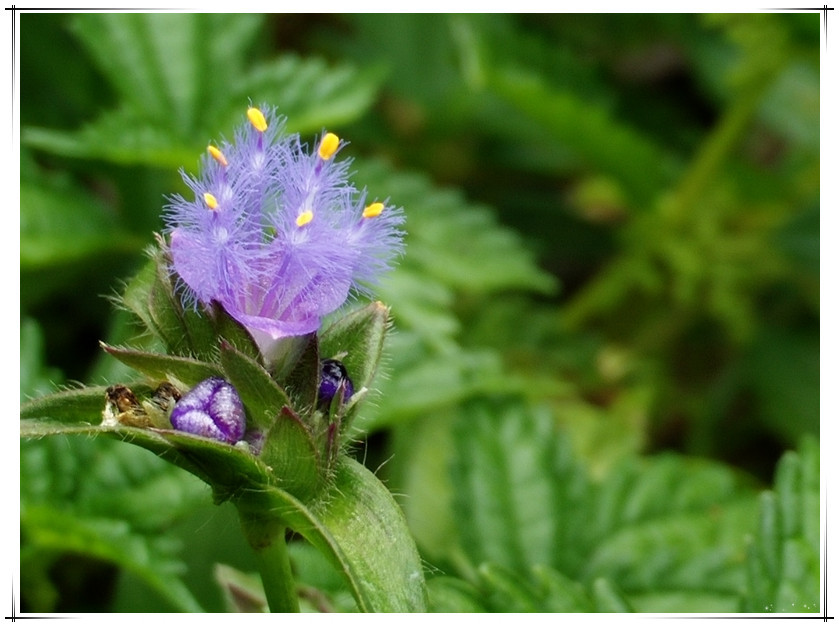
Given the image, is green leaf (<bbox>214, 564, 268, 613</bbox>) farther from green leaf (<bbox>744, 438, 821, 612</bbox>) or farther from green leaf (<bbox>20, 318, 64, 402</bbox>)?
green leaf (<bbox>744, 438, 821, 612</bbox>)

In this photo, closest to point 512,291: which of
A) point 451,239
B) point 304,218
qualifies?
point 451,239

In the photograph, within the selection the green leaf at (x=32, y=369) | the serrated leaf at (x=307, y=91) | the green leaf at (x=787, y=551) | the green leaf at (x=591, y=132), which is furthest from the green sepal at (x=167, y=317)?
the green leaf at (x=591, y=132)

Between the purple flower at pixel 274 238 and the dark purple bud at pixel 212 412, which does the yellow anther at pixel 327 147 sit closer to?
the purple flower at pixel 274 238

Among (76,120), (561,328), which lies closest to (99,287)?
(76,120)

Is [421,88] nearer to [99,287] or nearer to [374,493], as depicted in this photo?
[99,287]

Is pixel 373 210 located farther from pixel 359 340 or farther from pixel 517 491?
pixel 517 491
